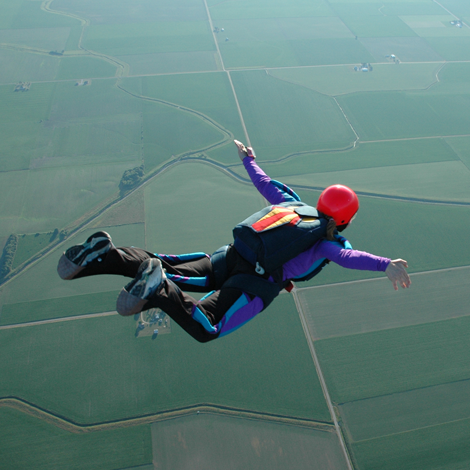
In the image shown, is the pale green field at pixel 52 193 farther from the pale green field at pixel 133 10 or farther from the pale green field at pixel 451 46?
the pale green field at pixel 451 46

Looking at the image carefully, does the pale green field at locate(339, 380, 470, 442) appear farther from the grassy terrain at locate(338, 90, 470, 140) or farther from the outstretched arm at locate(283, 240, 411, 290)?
the grassy terrain at locate(338, 90, 470, 140)

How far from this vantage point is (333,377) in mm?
24672

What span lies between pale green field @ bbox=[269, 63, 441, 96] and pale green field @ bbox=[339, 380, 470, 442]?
3821 centimetres

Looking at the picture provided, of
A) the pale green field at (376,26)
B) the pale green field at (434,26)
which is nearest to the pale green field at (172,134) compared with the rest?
the pale green field at (376,26)

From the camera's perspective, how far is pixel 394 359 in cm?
2547

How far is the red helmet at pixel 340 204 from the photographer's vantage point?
746cm

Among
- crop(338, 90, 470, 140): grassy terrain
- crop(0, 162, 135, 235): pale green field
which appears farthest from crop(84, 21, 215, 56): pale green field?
crop(0, 162, 135, 235): pale green field

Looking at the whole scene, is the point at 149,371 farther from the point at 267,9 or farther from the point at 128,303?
the point at 267,9

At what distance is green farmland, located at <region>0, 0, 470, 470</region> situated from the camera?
2295cm

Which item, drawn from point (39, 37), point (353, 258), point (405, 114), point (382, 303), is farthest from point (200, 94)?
point (353, 258)

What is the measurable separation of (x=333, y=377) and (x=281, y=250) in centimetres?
2002

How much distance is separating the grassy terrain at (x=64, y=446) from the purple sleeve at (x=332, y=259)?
62.7 ft

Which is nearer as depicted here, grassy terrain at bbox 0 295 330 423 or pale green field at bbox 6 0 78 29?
grassy terrain at bbox 0 295 330 423

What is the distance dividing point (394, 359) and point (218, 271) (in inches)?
830
